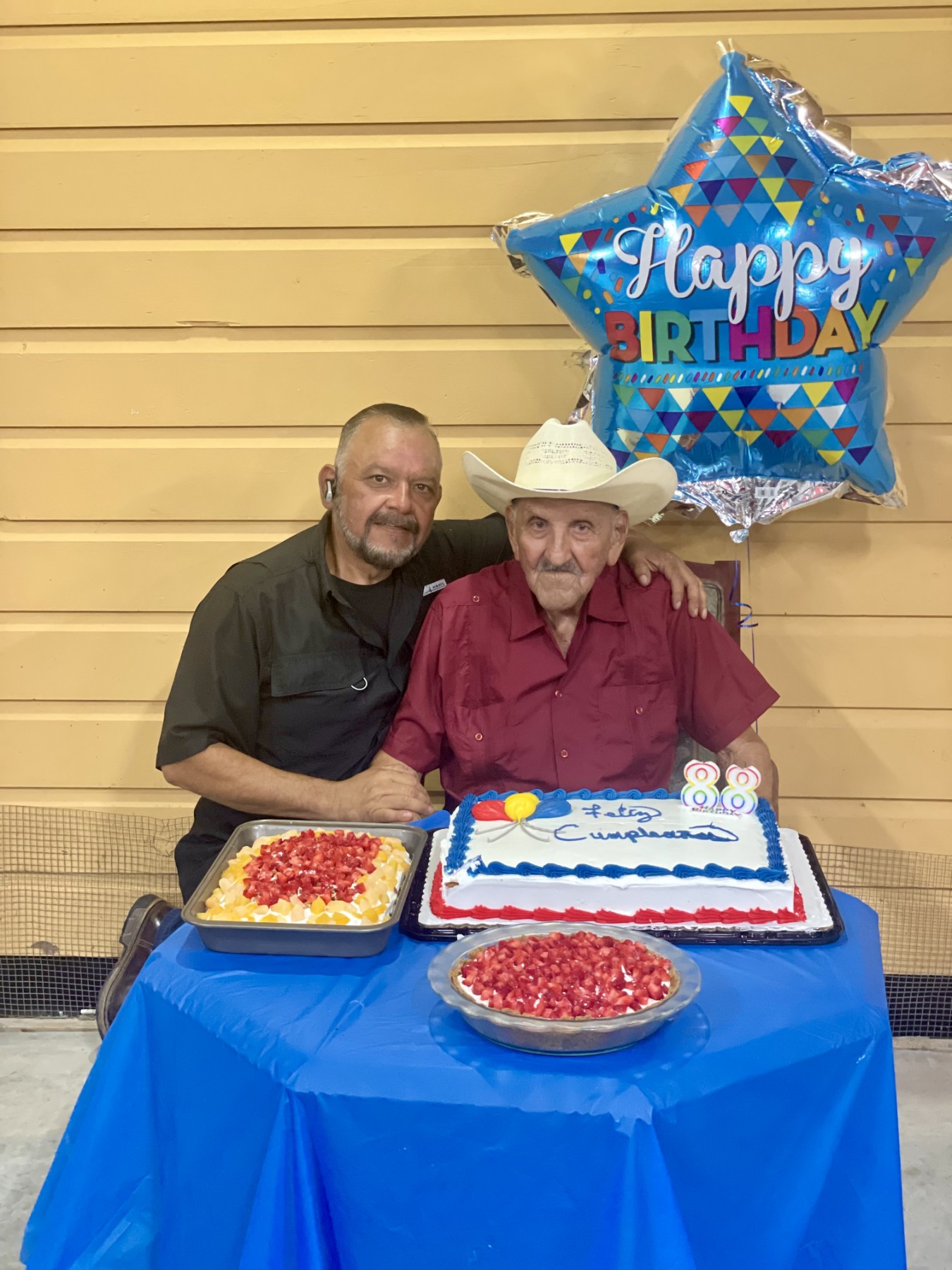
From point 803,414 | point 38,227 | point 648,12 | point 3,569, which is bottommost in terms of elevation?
point 3,569

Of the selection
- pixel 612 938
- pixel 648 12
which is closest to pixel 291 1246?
pixel 612 938

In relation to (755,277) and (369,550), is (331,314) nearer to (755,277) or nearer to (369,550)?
(369,550)

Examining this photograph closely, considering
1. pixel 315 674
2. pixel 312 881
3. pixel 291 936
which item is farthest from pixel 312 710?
pixel 291 936

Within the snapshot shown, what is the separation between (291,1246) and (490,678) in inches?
60.1

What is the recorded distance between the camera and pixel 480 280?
329 centimetres

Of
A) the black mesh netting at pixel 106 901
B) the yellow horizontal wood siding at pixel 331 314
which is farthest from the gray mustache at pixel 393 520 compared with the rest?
the black mesh netting at pixel 106 901

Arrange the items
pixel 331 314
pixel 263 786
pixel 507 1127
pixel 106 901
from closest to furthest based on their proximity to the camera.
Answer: pixel 507 1127, pixel 263 786, pixel 331 314, pixel 106 901

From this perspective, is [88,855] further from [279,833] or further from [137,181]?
[137,181]

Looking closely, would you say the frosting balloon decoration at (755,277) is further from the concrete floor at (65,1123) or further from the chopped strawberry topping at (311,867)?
the concrete floor at (65,1123)

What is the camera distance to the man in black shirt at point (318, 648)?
277 cm

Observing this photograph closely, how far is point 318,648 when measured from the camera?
293 cm

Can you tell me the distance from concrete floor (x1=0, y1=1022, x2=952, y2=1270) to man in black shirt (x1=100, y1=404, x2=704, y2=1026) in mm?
498

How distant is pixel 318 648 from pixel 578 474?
2.78ft

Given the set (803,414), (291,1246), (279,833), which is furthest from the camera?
(803,414)
